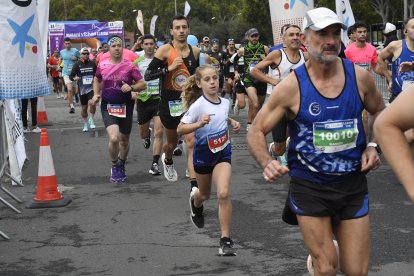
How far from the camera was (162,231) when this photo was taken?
7.73m

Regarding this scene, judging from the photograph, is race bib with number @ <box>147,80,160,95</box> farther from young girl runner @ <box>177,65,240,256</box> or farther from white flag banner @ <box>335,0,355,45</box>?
white flag banner @ <box>335,0,355,45</box>

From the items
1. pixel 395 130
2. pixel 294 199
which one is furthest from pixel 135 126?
pixel 395 130

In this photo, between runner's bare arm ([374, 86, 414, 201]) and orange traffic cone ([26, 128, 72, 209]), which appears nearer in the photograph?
runner's bare arm ([374, 86, 414, 201])

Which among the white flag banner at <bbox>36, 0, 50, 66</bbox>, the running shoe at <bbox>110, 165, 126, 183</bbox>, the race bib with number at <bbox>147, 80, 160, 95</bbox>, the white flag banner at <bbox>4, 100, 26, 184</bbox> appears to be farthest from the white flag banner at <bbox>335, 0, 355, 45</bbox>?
the white flag banner at <bbox>4, 100, 26, 184</bbox>

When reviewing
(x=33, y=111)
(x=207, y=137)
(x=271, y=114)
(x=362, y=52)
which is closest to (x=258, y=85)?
(x=362, y=52)

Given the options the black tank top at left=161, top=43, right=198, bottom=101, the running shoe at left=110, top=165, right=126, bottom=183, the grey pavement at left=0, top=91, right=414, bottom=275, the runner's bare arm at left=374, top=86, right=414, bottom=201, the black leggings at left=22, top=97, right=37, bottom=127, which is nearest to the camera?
the runner's bare arm at left=374, top=86, right=414, bottom=201

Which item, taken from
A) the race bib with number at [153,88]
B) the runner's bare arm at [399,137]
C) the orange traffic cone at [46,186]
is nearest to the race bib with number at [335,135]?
the runner's bare arm at [399,137]

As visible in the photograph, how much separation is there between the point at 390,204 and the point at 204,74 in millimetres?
2464

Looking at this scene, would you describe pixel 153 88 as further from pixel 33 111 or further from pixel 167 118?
pixel 33 111

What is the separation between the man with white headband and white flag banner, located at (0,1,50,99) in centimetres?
132

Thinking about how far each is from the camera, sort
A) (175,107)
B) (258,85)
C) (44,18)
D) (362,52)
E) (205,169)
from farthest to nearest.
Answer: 1. (258,85)
2. (44,18)
3. (362,52)
4. (175,107)
5. (205,169)

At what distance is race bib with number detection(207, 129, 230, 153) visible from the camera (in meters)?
7.30

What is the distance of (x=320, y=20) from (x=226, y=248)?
8.58 ft

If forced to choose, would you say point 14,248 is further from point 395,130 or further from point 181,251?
point 395,130
